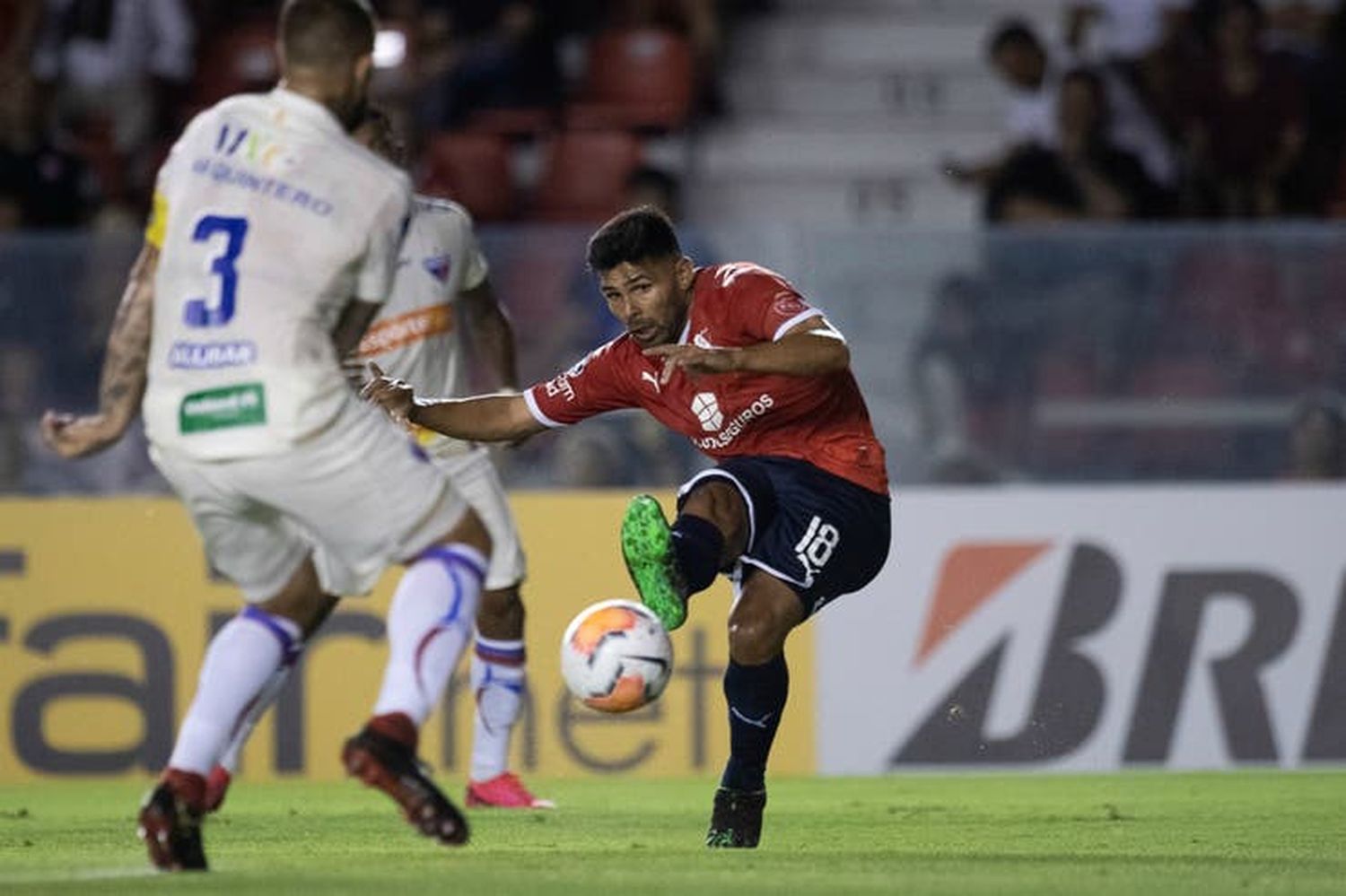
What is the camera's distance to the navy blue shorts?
830 cm

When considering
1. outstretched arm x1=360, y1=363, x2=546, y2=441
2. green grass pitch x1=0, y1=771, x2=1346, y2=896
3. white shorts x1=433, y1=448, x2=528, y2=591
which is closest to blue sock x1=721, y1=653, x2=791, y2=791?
green grass pitch x1=0, y1=771, x2=1346, y2=896

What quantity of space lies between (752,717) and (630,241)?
4.49ft

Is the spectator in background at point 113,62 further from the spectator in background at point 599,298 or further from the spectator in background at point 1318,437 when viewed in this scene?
the spectator in background at point 1318,437

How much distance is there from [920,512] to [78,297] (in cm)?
370

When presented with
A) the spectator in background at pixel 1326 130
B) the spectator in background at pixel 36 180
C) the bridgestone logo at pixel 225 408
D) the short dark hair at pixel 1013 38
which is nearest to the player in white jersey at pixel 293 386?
the bridgestone logo at pixel 225 408

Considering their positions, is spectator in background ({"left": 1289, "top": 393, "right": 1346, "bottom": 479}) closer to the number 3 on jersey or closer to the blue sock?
the blue sock

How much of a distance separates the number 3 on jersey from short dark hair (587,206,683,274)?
183cm

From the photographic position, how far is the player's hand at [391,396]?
830 cm

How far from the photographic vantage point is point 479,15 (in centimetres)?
1672

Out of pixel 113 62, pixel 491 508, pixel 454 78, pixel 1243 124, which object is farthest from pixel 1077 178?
pixel 491 508

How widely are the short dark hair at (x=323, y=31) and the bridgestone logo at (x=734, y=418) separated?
2.22 meters

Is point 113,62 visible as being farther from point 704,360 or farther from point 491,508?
point 704,360

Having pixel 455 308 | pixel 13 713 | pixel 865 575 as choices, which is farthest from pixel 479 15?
pixel 865 575

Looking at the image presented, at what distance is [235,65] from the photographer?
16.5 metres
